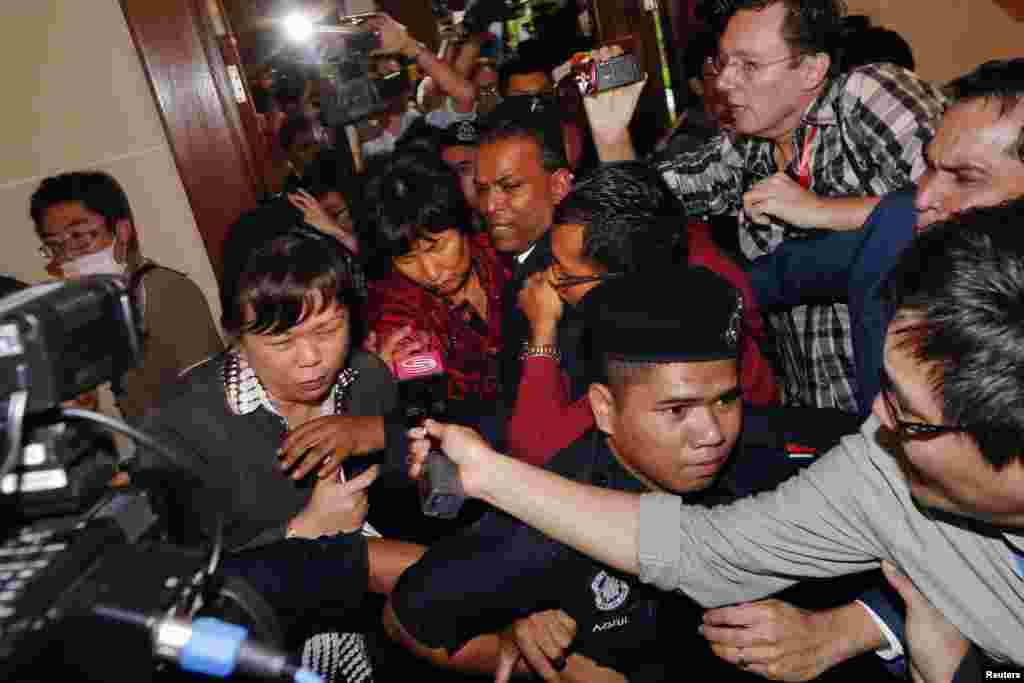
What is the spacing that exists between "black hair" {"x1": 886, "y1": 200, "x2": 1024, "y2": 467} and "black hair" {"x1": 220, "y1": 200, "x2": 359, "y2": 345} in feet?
4.02

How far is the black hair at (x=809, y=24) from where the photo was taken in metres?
2.20

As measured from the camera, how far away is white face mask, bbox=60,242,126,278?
2770mm

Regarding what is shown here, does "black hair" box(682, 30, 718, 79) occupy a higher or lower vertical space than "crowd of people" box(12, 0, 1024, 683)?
higher

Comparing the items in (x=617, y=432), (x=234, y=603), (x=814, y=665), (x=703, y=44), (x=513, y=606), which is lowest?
(x=814, y=665)

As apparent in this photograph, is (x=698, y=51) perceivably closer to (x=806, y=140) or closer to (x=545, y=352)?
(x=806, y=140)

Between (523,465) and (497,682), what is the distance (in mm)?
469

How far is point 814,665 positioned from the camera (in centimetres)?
137

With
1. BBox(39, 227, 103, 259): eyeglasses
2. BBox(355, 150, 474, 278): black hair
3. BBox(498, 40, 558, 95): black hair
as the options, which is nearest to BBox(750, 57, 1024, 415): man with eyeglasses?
BBox(355, 150, 474, 278): black hair

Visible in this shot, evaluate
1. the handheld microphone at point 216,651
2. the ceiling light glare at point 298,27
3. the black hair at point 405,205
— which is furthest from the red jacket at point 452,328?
the ceiling light glare at point 298,27

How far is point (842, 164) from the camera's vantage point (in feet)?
6.98

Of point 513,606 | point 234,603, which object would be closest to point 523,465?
point 513,606

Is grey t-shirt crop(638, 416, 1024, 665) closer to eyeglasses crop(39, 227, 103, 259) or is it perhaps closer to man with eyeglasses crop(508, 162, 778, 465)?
man with eyeglasses crop(508, 162, 778, 465)

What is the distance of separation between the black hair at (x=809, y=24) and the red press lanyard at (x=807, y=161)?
0.24m

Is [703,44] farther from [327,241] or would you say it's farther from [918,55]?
[327,241]
